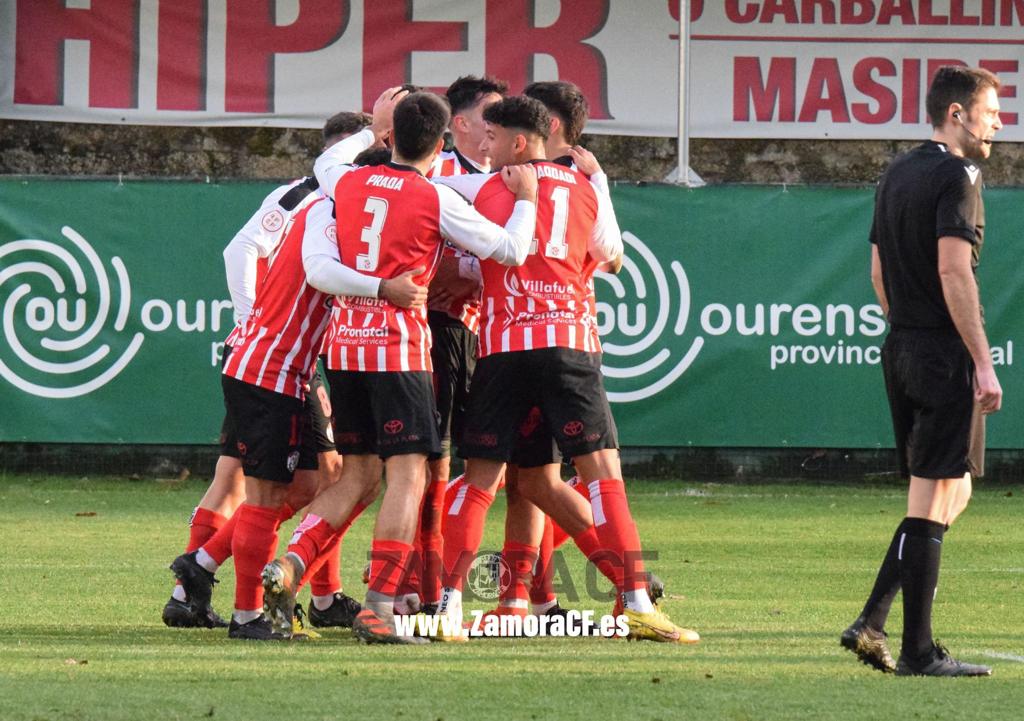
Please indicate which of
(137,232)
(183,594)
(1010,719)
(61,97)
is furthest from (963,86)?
(61,97)

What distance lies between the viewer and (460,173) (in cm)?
668

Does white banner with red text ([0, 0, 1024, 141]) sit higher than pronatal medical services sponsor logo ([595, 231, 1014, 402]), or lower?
higher

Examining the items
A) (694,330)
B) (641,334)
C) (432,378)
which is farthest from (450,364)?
(694,330)

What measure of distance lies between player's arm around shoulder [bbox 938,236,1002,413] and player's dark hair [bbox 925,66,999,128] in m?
0.48

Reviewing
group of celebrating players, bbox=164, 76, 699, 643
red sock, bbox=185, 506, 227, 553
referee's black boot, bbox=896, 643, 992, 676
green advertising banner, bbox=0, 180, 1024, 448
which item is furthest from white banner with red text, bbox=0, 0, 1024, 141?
referee's black boot, bbox=896, 643, 992, 676

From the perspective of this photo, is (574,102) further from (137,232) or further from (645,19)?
(645,19)

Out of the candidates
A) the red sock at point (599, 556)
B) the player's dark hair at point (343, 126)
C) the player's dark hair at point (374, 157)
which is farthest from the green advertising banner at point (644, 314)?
the player's dark hair at point (374, 157)

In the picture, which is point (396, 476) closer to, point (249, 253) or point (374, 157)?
point (374, 157)

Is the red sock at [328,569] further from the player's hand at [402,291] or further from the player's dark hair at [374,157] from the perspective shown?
the player's dark hair at [374,157]

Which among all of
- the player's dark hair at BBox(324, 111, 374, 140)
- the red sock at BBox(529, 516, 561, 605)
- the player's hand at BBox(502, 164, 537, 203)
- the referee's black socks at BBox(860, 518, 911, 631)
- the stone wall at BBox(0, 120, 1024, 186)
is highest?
the stone wall at BBox(0, 120, 1024, 186)

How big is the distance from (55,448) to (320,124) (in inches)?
139

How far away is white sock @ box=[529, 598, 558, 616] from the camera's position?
21.6ft

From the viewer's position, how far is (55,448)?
12.1m
